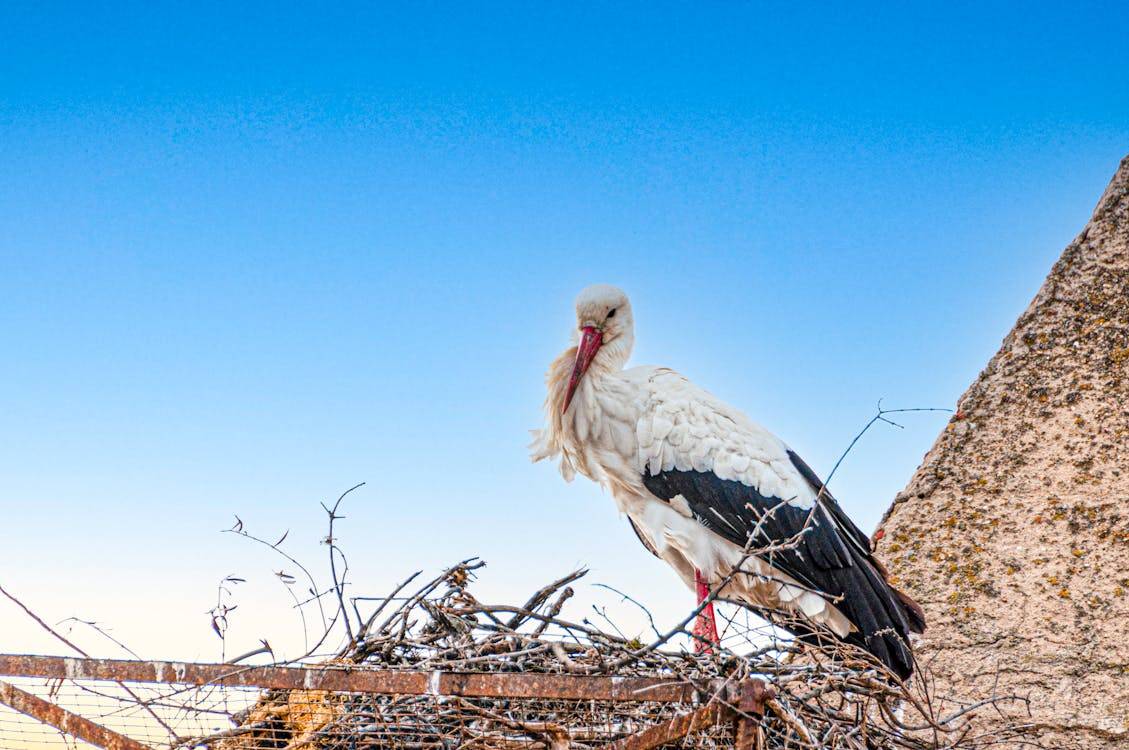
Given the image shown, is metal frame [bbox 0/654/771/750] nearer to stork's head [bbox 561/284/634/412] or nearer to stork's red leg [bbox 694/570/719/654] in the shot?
stork's red leg [bbox 694/570/719/654]

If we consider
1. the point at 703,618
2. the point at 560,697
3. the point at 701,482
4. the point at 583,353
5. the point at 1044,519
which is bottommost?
the point at 560,697

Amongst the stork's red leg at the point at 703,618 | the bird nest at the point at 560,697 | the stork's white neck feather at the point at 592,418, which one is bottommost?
the bird nest at the point at 560,697

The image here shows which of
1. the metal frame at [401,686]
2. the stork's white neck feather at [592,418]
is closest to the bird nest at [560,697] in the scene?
the metal frame at [401,686]

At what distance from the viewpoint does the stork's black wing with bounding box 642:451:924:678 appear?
11.7ft

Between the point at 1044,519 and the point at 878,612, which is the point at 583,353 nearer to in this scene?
the point at 878,612

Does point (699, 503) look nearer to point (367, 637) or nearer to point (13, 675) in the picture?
point (367, 637)

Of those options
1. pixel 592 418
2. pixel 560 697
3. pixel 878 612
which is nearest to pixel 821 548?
pixel 878 612

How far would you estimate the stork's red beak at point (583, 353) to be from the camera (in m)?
4.25

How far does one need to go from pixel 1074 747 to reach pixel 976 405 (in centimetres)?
106

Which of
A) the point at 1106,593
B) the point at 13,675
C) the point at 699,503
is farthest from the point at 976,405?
the point at 13,675

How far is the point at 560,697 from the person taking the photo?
2.18 metres

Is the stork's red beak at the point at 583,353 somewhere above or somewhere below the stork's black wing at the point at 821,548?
above

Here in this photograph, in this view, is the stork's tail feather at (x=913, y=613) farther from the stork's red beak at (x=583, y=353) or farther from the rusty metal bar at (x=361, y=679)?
the rusty metal bar at (x=361, y=679)

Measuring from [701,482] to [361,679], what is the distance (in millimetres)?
1938
